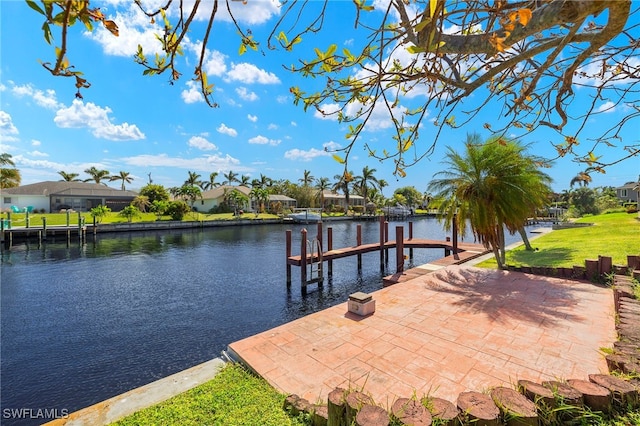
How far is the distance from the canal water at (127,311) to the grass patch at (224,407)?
150 inches

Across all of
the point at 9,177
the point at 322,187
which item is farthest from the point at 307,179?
the point at 9,177

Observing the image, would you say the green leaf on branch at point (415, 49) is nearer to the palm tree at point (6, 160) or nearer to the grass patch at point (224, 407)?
the grass patch at point (224, 407)

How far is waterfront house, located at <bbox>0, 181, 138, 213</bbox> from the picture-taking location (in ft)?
147

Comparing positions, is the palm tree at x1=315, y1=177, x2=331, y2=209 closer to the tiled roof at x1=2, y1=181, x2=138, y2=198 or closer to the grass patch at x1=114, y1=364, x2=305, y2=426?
the tiled roof at x1=2, y1=181, x2=138, y2=198

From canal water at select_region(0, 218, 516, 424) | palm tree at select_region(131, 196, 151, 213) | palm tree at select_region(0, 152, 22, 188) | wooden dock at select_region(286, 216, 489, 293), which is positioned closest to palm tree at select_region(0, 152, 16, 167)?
palm tree at select_region(0, 152, 22, 188)

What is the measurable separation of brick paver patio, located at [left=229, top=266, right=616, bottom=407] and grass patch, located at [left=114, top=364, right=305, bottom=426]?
28cm

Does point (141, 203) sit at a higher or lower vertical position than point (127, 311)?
higher

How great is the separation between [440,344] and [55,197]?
5819cm

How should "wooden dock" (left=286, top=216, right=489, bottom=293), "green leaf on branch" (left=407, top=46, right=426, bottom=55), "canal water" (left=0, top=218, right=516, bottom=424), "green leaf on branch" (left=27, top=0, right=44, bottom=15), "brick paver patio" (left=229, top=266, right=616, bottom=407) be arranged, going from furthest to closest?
"wooden dock" (left=286, top=216, right=489, bottom=293) → "canal water" (left=0, top=218, right=516, bottom=424) → "brick paver patio" (left=229, top=266, right=616, bottom=407) → "green leaf on branch" (left=407, top=46, right=426, bottom=55) → "green leaf on branch" (left=27, top=0, right=44, bottom=15)

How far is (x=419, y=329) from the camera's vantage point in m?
5.79

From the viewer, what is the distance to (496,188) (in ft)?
32.9

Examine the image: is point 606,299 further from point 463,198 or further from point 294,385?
point 294,385

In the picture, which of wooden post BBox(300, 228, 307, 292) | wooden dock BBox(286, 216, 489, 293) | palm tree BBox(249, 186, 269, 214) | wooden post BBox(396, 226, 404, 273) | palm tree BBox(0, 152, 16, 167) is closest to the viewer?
wooden dock BBox(286, 216, 489, 293)

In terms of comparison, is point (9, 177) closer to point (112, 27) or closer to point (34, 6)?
point (112, 27)
